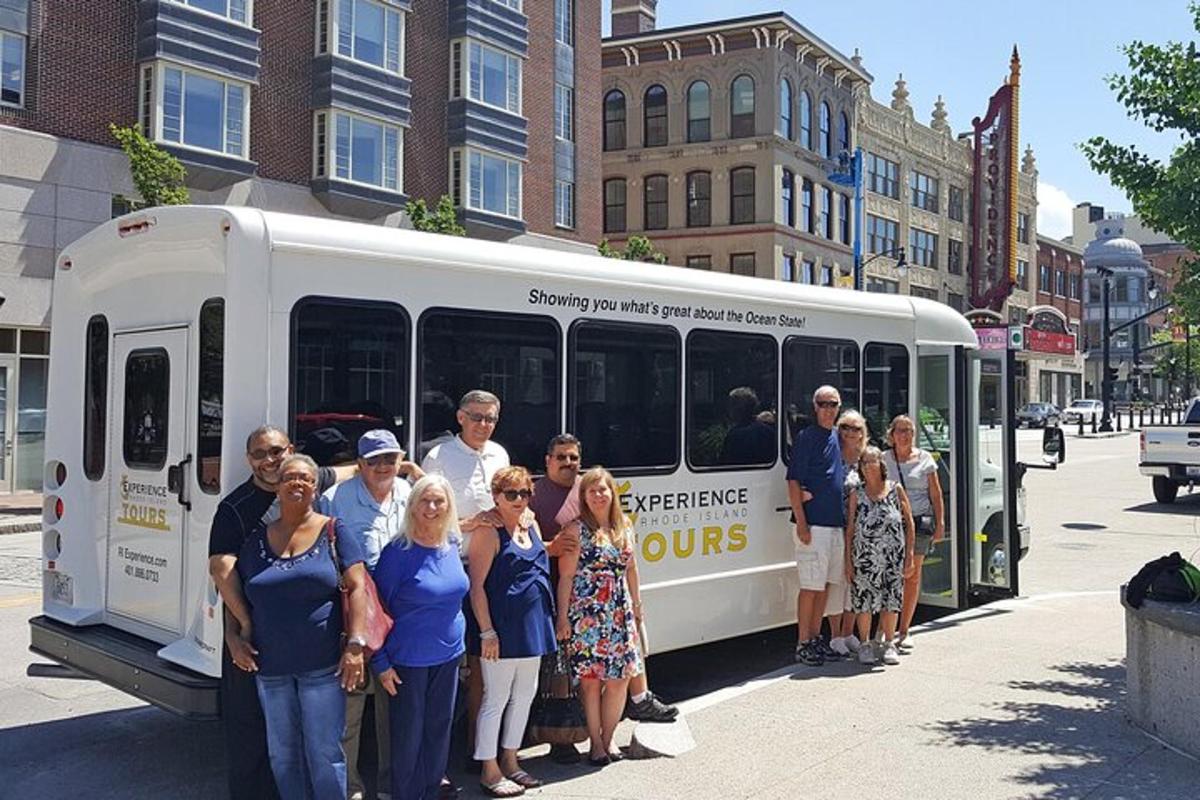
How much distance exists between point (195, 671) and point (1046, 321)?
72692mm

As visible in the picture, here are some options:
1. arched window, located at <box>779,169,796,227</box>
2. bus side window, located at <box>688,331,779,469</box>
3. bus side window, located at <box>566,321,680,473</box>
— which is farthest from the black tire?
arched window, located at <box>779,169,796,227</box>

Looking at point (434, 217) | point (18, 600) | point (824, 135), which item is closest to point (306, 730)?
point (18, 600)

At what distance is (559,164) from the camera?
112ft

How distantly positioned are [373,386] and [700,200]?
41520mm

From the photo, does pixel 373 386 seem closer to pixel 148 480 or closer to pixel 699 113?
pixel 148 480

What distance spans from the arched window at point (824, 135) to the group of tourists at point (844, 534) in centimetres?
4197

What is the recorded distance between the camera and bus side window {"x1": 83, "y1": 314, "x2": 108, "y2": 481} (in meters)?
6.22

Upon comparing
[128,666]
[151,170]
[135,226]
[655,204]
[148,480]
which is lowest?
[128,666]

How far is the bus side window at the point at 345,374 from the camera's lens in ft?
17.0

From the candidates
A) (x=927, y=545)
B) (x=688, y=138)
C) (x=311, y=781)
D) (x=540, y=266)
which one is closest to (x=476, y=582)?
(x=311, y=781)

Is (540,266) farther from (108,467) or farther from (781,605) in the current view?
(781,605)

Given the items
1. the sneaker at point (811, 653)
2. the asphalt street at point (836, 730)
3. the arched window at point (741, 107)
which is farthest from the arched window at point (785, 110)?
the sneaker at point (811, 653)

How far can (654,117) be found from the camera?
4644 centimetres

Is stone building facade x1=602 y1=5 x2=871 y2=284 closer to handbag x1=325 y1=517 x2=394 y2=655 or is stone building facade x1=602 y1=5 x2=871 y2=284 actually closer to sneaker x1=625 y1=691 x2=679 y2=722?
→ sneaker x1=625 y1=691 x2=679 y2=722
